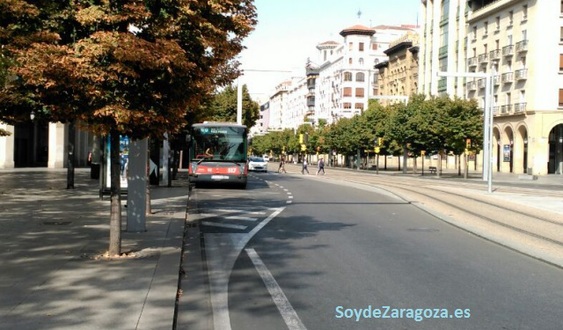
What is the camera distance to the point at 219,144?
1135 inches

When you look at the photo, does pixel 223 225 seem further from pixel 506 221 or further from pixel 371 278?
pixel 506 221

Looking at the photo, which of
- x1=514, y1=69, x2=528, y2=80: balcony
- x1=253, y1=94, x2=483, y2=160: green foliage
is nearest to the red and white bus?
x1=253, y1=94, x2=483, y2=160: green foliage

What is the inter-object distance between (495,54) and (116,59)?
211 ft

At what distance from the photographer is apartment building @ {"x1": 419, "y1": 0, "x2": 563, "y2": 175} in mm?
59188

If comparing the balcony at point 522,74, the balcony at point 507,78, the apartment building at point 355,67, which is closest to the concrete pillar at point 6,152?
the balcony at point 522,74

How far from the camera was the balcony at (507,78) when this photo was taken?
2495 inches

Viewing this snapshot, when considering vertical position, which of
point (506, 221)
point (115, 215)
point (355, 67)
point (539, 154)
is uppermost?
point (355, 67)

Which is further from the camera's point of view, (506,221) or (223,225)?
(506,221)

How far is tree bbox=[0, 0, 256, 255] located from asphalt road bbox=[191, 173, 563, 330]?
2.48 meters

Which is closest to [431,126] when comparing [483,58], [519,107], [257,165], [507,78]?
[519,107]

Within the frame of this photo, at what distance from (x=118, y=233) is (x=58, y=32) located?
291cm

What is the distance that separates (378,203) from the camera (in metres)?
22.3

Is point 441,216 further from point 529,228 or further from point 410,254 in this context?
point 410,254

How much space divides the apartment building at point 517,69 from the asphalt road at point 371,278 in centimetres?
4775
